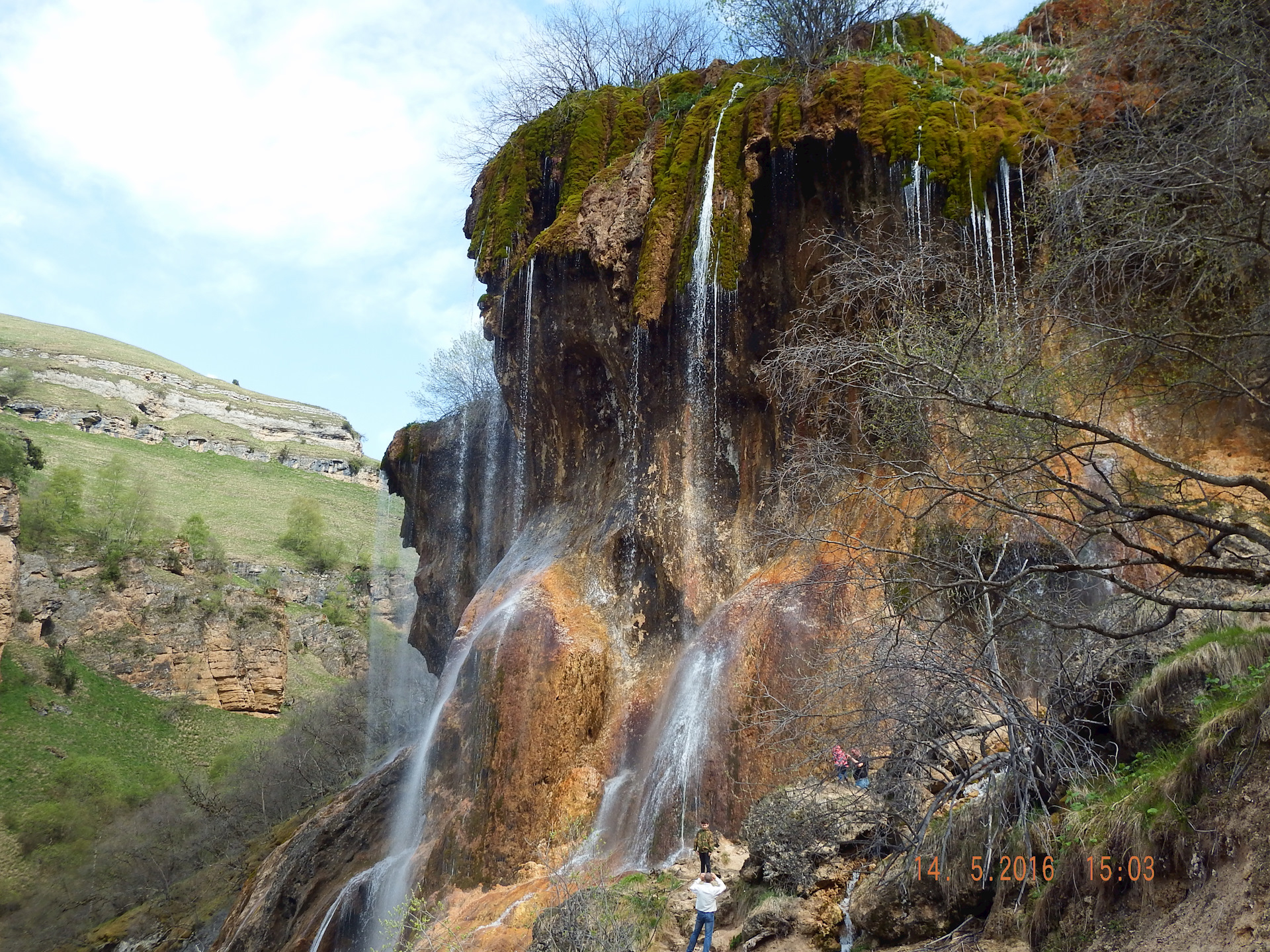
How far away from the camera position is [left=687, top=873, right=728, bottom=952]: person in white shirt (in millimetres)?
8023

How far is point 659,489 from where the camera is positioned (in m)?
15.4

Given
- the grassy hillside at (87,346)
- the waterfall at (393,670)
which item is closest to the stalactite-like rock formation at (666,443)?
the waterfall at (393,670)

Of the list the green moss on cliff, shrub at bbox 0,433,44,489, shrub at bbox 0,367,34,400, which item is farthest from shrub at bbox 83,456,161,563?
the green moss on cliff

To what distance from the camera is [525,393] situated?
19422 millimetres

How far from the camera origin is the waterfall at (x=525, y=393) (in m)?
18.4

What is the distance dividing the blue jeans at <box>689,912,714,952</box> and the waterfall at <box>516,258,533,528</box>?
12593 mm

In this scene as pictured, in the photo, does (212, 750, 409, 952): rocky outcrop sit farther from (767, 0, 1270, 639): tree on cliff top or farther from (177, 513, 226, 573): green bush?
(177, 513, 226, 573): green bush

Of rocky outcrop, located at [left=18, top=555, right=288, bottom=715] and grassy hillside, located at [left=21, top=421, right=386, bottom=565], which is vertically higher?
grassy hillside, located at [left=21, top=421, right=386, bottom=565]

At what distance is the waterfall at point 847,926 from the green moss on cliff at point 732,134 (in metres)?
10.00

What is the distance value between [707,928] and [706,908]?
213 mm

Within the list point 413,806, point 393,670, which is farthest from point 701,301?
point 393,670

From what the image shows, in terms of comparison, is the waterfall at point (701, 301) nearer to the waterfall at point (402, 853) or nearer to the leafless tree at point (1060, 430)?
the waterfall at point (402, 853)

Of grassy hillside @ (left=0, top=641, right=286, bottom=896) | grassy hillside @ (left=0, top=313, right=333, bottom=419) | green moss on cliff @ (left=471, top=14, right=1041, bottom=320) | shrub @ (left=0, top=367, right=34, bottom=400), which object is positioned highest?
grassy hillside @ (left=0, top=313, right=333, bottom=419)

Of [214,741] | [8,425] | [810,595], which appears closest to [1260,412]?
[810,595]
